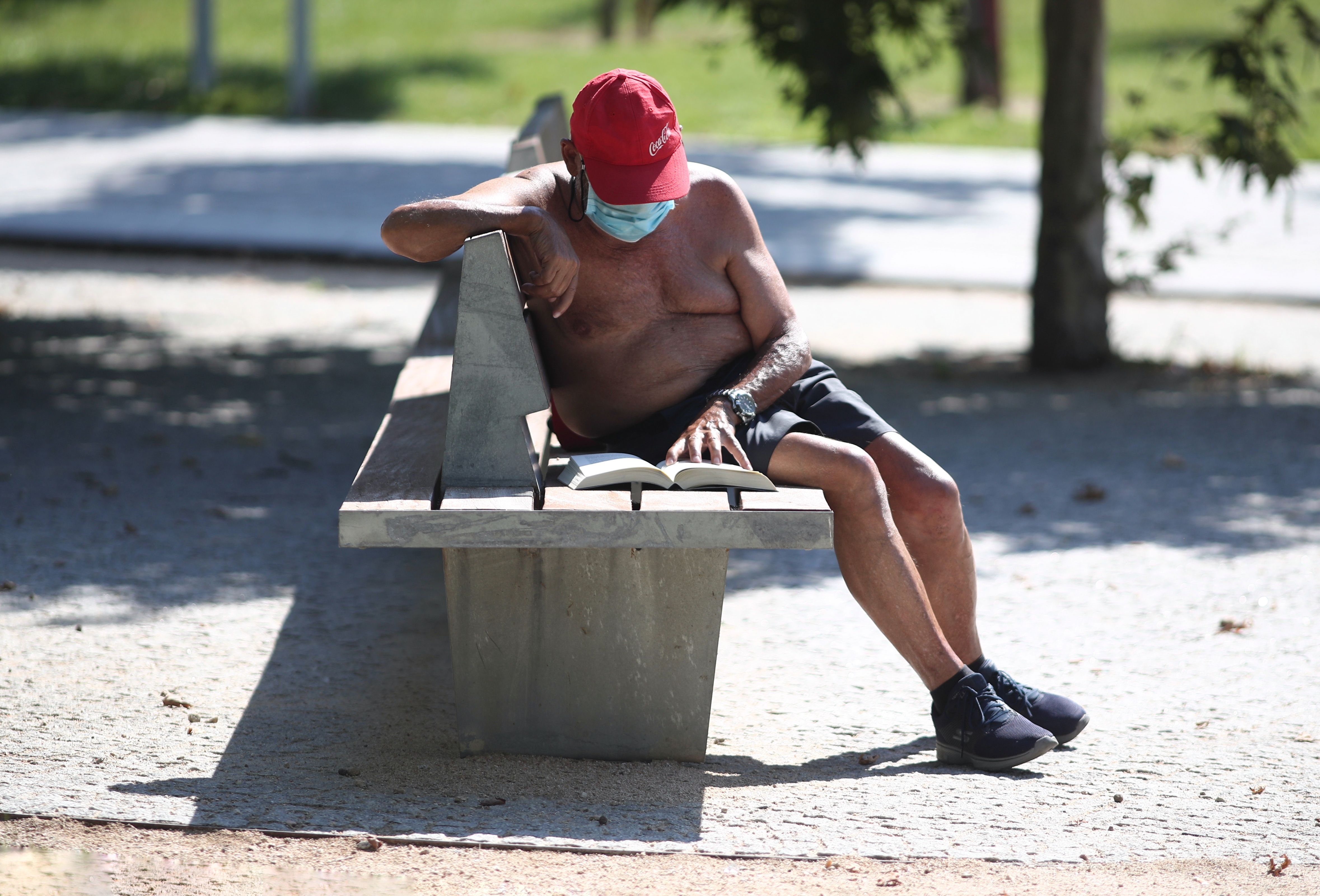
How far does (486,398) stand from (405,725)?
954 mm

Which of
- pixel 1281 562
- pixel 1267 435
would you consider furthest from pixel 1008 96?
pixel 1281 562

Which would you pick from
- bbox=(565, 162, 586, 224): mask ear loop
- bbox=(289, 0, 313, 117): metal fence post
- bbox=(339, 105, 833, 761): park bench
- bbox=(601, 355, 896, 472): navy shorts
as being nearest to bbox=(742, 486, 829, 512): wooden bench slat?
bbox=(339, 105, 833, 761): park bench

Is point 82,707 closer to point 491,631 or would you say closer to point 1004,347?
point 491,631

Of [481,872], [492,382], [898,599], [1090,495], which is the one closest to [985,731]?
[898,599]

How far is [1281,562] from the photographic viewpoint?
508 centimetres

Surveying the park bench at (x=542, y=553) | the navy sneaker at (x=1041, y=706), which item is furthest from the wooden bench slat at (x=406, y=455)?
the navy sneaker at (x=1041, y=706)

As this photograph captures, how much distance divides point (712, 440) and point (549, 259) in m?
0.56

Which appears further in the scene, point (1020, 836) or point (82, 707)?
point (82, 707)

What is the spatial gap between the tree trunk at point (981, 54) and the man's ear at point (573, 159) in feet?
17.0

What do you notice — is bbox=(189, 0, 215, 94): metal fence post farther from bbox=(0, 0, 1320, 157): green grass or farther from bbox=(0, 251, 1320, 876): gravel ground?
bbox=(0, 251, 1320, 876): gravel ground

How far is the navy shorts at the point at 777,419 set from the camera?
3.53 meters

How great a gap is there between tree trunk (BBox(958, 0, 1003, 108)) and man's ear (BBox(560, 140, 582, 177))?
518 cm

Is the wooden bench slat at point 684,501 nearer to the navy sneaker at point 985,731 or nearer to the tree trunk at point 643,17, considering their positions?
the navy sneaker at point 985,731

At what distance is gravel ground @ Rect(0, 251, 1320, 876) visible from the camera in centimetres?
315
